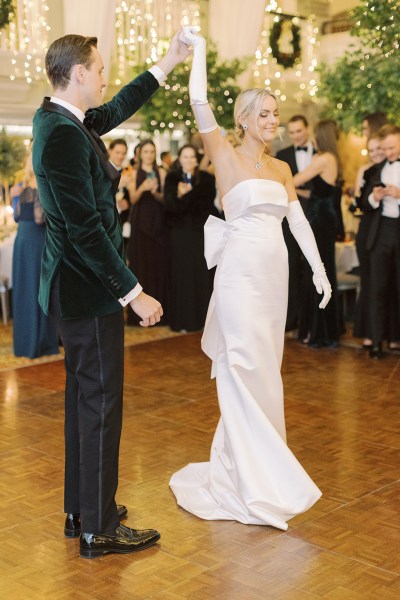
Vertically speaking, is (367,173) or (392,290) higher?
(367,173)

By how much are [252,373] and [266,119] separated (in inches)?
38.6

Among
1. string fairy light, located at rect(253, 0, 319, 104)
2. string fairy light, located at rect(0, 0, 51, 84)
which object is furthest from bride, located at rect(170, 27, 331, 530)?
string fairy light, located at rect(253, 0, 319, 104)

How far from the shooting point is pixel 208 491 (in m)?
3.53

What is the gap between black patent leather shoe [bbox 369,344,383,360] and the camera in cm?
634

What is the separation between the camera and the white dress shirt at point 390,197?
608 centimetres

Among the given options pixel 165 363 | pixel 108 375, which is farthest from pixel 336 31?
pixel 108 375

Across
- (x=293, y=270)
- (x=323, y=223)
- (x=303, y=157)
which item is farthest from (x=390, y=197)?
(x=293, y=270)

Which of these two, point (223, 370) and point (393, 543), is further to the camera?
point (223, 370)

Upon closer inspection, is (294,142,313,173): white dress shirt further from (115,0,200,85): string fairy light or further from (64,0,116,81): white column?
(115,0,200,85): string fairy light

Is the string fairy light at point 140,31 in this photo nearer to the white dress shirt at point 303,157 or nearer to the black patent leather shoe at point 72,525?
the white dress shirt at point 303,157

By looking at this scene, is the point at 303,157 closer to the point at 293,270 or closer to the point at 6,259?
the point at 293,270

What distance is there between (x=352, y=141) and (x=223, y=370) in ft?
35.6

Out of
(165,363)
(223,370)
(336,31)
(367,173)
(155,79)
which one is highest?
(336,31)

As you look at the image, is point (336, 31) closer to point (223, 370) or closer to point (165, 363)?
point (165, 363)
